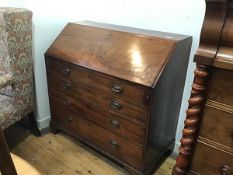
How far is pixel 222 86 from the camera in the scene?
926mm

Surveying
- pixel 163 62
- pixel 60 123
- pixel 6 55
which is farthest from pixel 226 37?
pixel 60 123

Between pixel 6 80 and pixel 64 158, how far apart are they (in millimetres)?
738

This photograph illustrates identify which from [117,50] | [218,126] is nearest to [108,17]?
[117,50]

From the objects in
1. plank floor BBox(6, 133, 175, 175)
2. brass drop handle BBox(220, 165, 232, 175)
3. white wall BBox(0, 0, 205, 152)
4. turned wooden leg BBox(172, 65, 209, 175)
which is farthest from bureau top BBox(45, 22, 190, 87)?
plank floor BBox(6, 133, 175, 175)

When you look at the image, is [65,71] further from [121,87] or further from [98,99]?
[121,87]

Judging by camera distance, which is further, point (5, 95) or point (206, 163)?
point (5, 95)

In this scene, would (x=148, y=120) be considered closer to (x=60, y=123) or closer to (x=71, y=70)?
(x=71, y=70)

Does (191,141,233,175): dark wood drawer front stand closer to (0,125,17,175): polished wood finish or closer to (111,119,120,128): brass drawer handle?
(111,119,120,128): brass drawer handle

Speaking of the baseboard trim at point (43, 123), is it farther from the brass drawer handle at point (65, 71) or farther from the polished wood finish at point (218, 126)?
the polished wood finish at point (218, 126)

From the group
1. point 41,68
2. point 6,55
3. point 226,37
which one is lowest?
point 41,68

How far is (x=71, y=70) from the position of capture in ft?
5.32

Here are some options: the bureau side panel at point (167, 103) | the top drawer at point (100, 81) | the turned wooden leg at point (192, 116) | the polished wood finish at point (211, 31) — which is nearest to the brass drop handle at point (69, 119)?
the top drawer at point (100, 81)

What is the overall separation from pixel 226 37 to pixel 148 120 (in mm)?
655

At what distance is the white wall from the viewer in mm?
1490
